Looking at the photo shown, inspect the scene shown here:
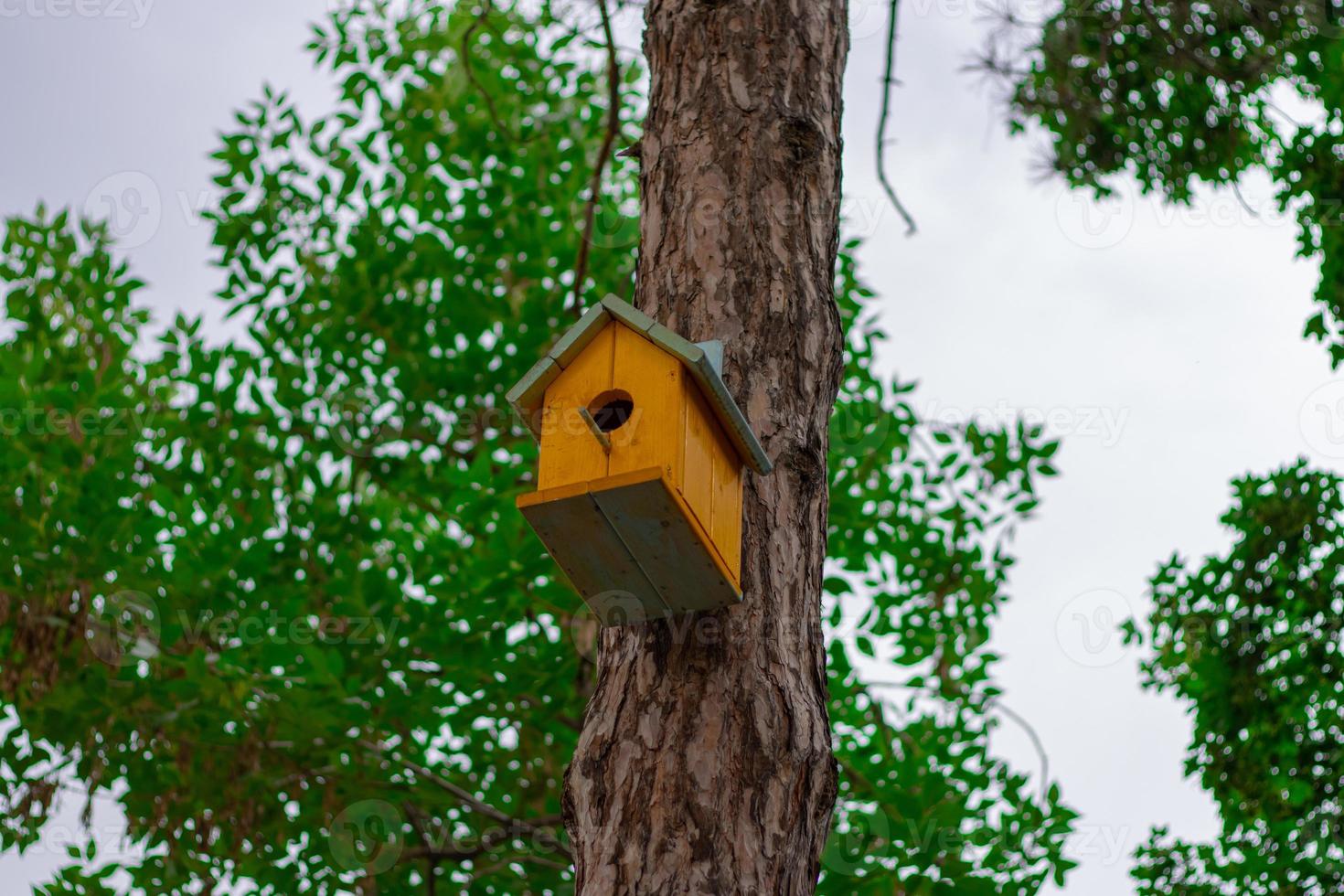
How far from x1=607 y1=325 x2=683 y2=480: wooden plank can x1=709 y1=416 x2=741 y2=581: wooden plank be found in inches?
6.4

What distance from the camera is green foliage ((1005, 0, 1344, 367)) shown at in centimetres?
737

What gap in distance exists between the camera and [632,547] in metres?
2.56

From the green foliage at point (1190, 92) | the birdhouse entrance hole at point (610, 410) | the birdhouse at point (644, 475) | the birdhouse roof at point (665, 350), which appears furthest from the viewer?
the green foliage at point (1190, 92)

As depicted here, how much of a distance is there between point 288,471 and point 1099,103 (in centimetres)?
574

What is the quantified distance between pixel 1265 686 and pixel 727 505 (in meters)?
4.98

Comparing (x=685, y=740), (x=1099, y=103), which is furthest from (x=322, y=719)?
(x=1099, y=103)

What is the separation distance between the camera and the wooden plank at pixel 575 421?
2.57 meters

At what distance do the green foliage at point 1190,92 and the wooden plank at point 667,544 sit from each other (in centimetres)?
569

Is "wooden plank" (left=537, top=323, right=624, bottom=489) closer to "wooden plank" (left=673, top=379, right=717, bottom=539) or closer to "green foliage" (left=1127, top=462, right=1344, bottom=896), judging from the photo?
"wooden plank" (left=673, top=379, right=717, bottom=539)

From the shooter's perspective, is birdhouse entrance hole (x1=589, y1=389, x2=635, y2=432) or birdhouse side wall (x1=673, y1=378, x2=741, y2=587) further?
birdhouse entrance hole (x1=589, y1=389, x2=635, y2=432)

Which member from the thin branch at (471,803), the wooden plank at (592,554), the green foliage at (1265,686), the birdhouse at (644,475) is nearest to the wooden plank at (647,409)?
the birdhouse at (644,475)

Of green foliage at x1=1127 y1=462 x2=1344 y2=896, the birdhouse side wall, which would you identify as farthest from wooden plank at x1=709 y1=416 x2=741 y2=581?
green foliage at x1=1127 y1=462 x2=1344 y2=896

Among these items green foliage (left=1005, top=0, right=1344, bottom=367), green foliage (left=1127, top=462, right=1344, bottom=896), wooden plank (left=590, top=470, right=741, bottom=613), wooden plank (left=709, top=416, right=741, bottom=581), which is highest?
green foliage (left=1005, top=0, right=1344, bottom=367)

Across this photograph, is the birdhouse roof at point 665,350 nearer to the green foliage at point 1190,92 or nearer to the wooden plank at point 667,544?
the wooden plank at point 667,544
